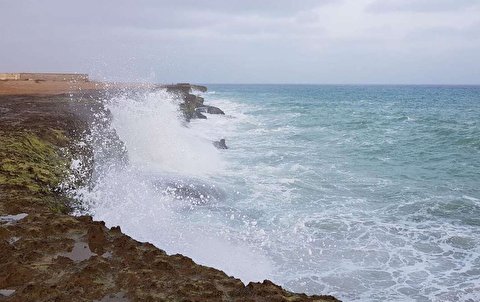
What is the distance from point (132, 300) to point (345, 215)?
265 inches

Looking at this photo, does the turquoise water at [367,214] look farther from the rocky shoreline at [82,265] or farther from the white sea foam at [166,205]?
the rocky shoreline at [82,265]

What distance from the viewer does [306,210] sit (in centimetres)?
944

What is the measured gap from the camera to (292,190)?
11.1 metres

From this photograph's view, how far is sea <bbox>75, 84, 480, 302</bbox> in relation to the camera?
6562 millimetres

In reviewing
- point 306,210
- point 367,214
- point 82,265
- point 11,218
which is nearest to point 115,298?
point 82,265

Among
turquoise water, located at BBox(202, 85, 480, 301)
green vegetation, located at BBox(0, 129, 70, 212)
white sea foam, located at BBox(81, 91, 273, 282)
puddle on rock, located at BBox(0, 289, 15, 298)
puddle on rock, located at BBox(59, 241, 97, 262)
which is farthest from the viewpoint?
white sea foam, located at BBox(81, 91, 273, 282)

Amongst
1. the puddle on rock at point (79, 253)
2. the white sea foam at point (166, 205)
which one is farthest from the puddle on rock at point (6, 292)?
the white sea foam at point (166, 205)

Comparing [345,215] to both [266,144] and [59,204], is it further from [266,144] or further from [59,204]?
[266,144]

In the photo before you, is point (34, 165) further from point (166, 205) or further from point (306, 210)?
point (306, 210)

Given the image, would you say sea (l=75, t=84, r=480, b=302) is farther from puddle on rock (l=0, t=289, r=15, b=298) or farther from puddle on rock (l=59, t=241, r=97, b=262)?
puddle on rock (l=0, t=289, r=15, b=298)

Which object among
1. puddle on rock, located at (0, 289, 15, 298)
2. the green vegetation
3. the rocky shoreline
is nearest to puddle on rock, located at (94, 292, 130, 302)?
the rocky shoreline

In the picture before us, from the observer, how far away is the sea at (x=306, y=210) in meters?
A: 6.56

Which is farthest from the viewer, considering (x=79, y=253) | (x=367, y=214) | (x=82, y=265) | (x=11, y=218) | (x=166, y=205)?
(x=367, y=214)

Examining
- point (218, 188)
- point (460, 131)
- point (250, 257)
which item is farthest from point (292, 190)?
point (460, 131)
